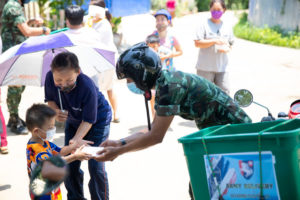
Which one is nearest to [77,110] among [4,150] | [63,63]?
[63,63]

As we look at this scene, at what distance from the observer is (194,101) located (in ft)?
9.79

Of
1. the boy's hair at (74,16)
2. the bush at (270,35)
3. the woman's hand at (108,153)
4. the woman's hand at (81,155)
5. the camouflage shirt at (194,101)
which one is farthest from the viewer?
the bush at (270,35)

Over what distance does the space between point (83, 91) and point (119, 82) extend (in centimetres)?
654

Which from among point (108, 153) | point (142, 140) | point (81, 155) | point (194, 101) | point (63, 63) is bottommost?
point (81, 155)

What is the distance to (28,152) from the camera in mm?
3516

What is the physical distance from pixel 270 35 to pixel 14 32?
12.4 metres

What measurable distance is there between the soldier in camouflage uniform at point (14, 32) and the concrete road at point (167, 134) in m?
0.25

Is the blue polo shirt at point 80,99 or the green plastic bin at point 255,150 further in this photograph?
the blue polo shirt at point 80,99

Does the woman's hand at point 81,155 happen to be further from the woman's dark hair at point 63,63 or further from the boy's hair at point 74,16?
the boy's hair at point 74,16

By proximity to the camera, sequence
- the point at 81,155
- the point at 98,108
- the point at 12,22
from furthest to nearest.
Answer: the point at 12,22 → the point at 98,108 → the point at 81,155

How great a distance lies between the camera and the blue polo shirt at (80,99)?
3914 mm

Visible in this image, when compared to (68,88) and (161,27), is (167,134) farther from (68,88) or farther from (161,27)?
(68,88)

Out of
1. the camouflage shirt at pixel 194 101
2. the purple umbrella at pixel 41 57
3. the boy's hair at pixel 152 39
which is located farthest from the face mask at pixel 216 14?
the camouflage shirt at pixel 194 101

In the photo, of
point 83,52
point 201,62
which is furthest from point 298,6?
point 83,52
